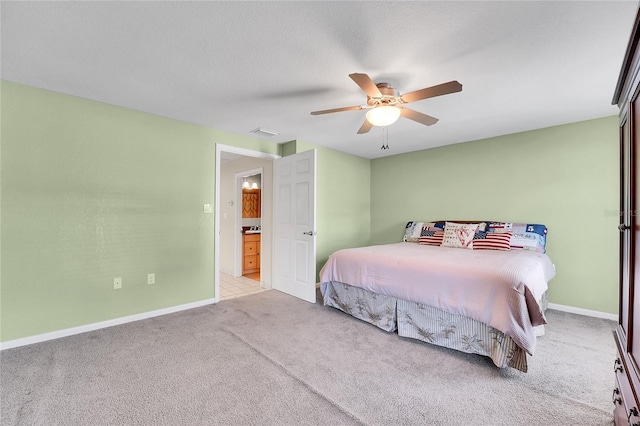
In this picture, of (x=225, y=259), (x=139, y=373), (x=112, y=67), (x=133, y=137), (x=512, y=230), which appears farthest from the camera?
(x=225, y=259)

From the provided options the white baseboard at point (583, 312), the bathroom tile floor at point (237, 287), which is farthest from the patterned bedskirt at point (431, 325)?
the bathroom tile floor at point (237, 287)

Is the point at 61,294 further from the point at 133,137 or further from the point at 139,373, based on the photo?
the point at 133,137

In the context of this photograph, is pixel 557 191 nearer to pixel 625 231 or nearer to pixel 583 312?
pixel 583 312

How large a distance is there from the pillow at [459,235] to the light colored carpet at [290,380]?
4.16 feet

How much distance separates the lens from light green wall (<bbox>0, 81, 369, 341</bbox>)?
240cm

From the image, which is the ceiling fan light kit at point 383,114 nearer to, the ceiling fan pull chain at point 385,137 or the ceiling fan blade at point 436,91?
the ceiling fan blade at point 436,91

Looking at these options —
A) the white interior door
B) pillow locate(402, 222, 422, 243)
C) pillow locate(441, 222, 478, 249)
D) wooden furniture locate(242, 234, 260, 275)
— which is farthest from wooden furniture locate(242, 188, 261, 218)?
pillow locate(441, 222, 478, 249)

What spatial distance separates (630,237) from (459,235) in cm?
287

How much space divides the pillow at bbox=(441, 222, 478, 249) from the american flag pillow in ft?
0.23

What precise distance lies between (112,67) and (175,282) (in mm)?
2287

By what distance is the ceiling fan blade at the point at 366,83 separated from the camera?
1.77 meters

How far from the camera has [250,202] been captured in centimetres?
629

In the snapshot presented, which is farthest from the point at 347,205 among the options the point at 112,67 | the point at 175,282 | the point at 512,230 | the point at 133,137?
the point at 112,67

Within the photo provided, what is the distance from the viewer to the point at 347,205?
502 centimetres
